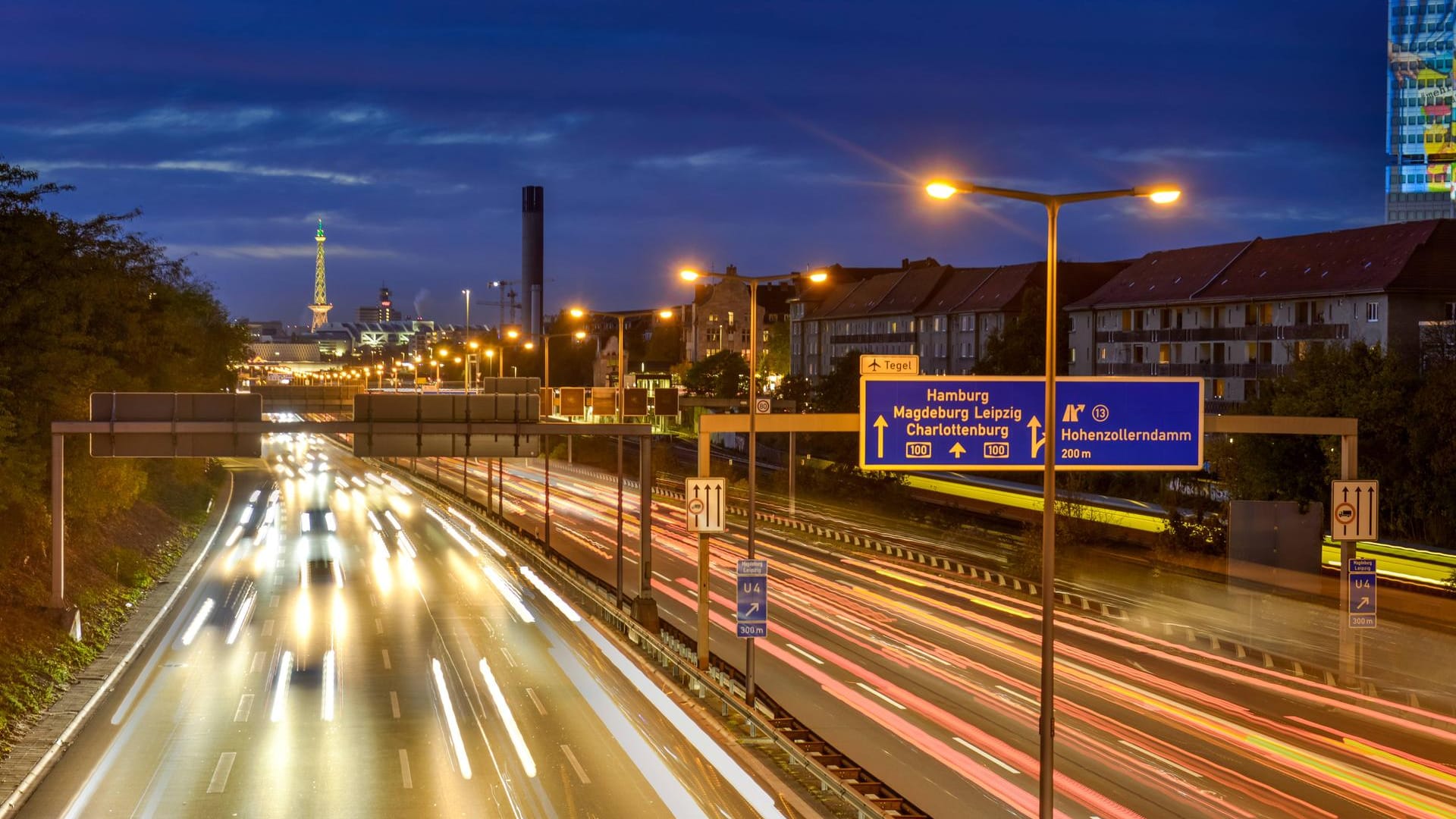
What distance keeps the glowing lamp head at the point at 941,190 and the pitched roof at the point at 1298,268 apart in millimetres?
57814

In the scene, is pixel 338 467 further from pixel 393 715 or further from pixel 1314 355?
pixel 393 715

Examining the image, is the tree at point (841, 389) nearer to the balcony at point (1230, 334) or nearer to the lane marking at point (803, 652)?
the balcony at point (1230, 334)

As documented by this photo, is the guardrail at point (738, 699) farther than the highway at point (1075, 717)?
No

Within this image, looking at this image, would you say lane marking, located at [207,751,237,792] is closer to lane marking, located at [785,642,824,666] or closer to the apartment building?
lane marking, located at [785,642,824,666]

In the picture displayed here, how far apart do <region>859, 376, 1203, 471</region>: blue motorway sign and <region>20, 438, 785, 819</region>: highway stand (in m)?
6.17

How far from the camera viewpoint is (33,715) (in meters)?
27.6

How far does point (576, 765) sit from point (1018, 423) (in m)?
9.73

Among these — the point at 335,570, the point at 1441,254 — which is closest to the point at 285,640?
the point at 335,570

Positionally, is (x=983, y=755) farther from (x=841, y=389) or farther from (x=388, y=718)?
(x=841, y=389)

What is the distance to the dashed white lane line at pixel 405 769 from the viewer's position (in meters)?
23.1

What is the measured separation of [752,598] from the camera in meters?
27.3

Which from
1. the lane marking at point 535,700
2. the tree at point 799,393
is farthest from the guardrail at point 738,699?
the tree at point 799,393

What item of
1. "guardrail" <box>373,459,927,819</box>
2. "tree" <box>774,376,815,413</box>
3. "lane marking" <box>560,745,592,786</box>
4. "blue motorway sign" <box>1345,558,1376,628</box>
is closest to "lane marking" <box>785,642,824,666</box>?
"guardrail" <box>373,459,927,819</box>

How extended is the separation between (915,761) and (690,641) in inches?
453
